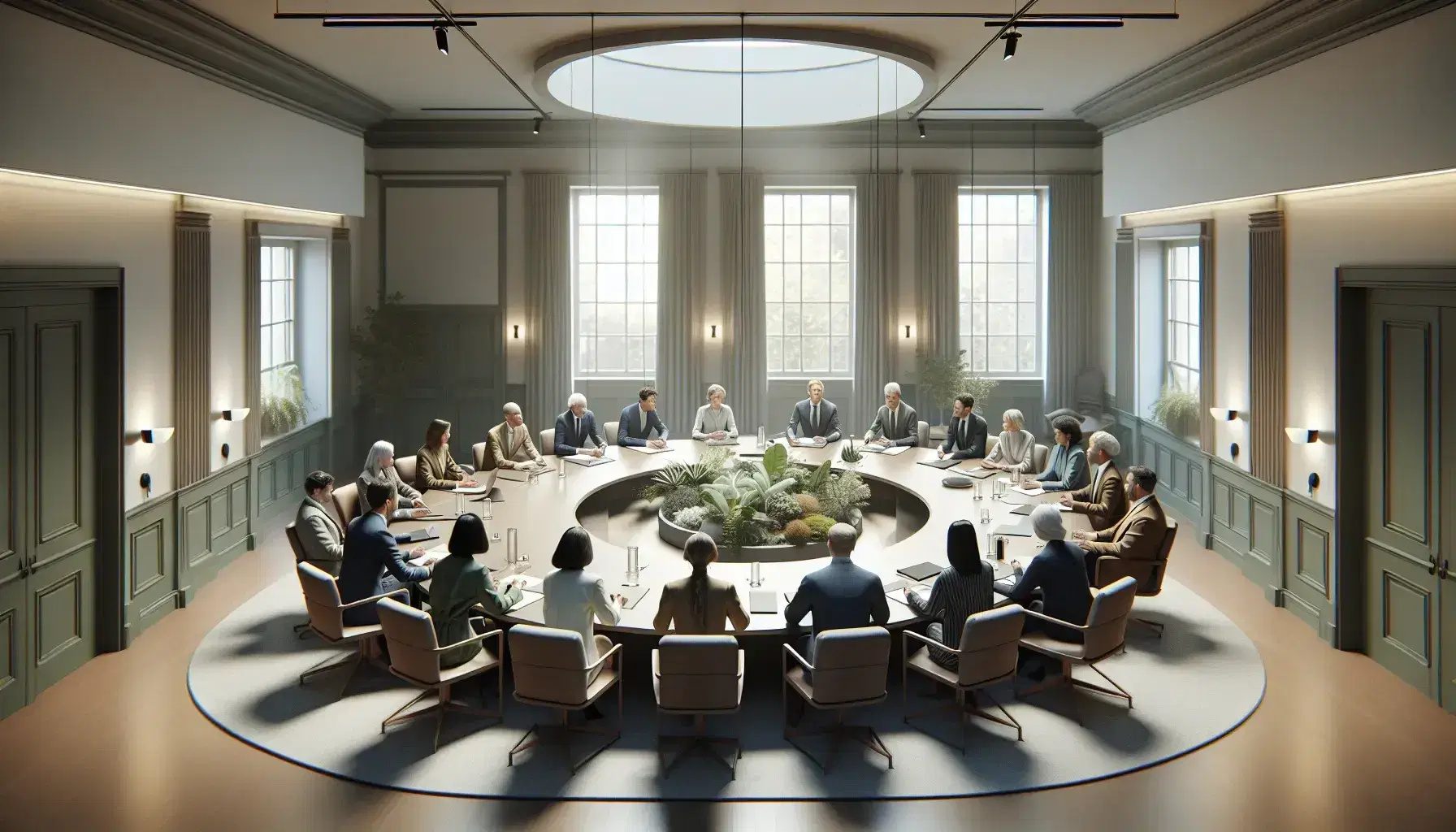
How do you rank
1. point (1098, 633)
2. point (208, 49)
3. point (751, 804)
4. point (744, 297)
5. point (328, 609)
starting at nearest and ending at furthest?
point (751, 804), point (1098, 633), point (328, 609), point (208, 49), point (744, 297)

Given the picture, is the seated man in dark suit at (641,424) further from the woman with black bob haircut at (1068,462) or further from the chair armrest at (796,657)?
the chair armrest at (796,657)

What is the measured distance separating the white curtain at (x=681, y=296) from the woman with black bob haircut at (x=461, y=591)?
23.7ft

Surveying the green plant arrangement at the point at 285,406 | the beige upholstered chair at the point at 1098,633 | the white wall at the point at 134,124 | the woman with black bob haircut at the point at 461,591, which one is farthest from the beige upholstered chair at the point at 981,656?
the green plant arrangement at the point at 285,406

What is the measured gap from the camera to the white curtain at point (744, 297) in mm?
13062

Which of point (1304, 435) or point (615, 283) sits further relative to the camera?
point (615, 283)

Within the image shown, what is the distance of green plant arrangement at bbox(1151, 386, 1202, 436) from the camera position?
10930 mm

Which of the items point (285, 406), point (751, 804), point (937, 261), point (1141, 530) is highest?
point (937, 261)

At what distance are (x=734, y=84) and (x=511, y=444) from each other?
4.22 metres

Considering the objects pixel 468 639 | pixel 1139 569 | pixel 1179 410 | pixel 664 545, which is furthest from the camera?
pixel 1179 410

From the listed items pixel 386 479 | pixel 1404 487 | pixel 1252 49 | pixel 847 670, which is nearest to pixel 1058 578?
pixel 847 670

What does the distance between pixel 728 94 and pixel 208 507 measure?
6.17 meters

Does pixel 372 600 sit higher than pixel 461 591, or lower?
lower

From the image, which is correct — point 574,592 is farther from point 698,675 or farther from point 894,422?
point 894,422

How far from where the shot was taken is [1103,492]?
7.91m
